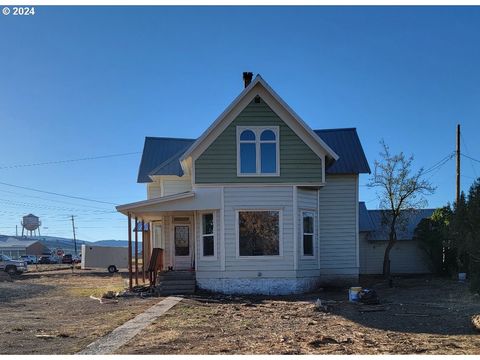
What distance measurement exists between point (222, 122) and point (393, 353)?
1264 cm

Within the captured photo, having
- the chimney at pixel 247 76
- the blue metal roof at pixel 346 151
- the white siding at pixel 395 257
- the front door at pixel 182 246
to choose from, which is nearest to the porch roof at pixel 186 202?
the front door at pixel 182 246

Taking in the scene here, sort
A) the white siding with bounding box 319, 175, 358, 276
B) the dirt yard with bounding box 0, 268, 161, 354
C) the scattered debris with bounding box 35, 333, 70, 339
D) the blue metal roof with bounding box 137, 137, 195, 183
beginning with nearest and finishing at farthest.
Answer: the dirt yard with bounding box 0, 268, 161, 354 → the scattered debris with bounding box 35, 333, 70, 339 → the white siding with bounding box 319, 175, 358, 276 → the blue metal roof with bounding box 137, 137, 195, 183

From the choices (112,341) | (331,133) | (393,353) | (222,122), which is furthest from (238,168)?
(393,353)

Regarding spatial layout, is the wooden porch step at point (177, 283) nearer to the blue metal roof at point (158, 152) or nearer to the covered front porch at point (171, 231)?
the covered front porch at point (171, 231)

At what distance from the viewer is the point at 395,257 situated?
3083 centimetres

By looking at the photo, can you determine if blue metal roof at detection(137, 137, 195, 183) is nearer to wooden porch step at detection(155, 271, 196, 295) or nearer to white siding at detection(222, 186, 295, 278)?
white siding at detection(222, 186, 295, 278)

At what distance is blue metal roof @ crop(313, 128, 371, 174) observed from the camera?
22422mm

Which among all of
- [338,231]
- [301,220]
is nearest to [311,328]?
[301,220]

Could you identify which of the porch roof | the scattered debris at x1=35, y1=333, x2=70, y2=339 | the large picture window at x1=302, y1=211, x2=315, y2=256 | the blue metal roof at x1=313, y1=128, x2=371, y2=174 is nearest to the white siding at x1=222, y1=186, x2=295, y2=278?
the porch roof

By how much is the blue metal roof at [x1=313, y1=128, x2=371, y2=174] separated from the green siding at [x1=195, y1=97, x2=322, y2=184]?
272 centimetres

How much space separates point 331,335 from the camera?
9.95 metres

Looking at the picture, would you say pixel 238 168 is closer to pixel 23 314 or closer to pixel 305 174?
pixel 305 174

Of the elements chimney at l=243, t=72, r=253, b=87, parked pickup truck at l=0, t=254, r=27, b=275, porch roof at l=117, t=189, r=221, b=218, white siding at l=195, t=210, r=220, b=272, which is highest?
chimney at l=243, t=72, r=253, b=87

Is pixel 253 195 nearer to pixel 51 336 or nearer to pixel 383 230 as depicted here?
pixel 51 336
